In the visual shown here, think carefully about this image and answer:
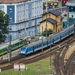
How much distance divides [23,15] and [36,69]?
127 feet

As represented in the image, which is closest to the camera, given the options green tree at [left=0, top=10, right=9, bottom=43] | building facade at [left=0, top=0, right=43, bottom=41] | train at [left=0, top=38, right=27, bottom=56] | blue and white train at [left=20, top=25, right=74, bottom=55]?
blue and white train at [left=20, top=25, right=74, bottom=55]

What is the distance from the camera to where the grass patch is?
6799 centimetres

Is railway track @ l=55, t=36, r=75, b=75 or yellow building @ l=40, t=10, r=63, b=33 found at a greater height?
yellow building @ l=40, t=10, r=63, b=33

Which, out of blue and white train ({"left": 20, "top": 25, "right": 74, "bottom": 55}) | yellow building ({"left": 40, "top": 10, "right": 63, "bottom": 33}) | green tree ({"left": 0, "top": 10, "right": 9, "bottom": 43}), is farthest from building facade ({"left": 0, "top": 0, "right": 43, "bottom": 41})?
blue and white train ({"left": 20, "top": 25, "right": 74, "bottom": 55})

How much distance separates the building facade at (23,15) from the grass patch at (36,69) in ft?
87.6

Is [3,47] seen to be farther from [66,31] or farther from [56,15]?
[56,15]

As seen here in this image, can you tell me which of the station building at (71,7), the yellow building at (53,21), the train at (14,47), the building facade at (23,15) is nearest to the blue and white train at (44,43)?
the train at (14,47)

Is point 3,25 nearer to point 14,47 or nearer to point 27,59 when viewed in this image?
point 14,47

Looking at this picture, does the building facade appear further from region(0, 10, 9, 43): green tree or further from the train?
the train

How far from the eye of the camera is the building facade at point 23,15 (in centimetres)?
10081

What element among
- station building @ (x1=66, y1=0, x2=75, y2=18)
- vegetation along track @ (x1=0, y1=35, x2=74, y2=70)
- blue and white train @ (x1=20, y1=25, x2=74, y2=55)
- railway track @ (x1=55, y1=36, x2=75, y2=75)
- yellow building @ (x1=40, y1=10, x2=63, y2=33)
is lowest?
vegetation along track @ (x1=0, y1=35, x2=74, y2=70)

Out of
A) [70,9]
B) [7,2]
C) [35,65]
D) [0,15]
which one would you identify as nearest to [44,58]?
[35,65]

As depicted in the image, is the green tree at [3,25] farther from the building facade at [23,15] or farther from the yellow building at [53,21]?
the yellow building at [53,21]

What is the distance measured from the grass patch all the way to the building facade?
26.7 m
